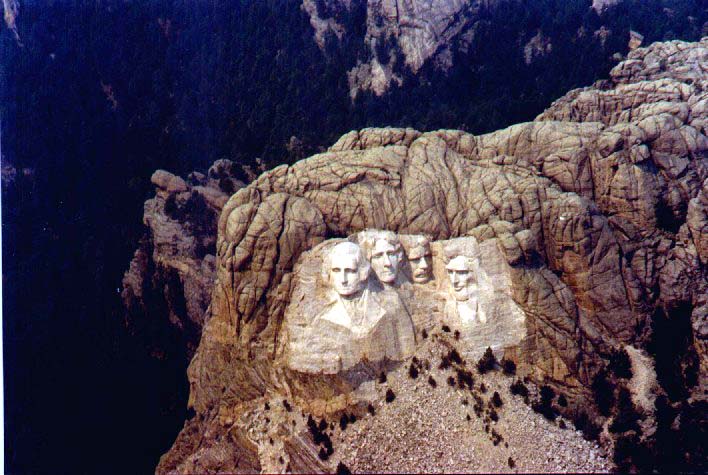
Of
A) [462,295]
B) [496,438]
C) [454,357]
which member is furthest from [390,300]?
[496,438]

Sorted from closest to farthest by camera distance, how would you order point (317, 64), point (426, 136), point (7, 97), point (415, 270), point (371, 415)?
point (371, 415) → point (415, 270) → point (426, 136) → point (7, 97) → point (317, 64)

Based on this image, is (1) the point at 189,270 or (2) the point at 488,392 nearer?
(2) the point at 488,392

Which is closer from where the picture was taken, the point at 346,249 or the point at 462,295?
the point at 346,249

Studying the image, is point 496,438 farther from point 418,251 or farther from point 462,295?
point 418,251

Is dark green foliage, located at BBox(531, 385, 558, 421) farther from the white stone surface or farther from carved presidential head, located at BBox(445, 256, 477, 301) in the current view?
carved presidential head, located at BBox(445, 256, 477, 301)

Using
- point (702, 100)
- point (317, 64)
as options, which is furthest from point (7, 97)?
point (702, 100)

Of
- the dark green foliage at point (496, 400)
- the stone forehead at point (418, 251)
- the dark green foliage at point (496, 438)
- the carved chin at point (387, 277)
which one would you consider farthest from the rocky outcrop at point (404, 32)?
the dark green foliage at point (496, 438)

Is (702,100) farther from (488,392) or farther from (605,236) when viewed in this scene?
(488,392)
